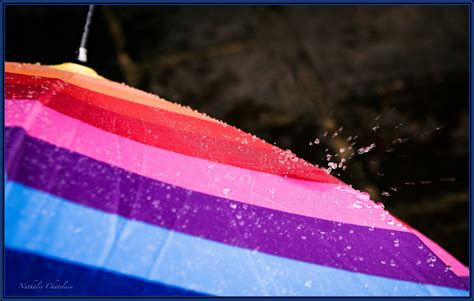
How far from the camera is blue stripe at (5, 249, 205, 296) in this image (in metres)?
0.78

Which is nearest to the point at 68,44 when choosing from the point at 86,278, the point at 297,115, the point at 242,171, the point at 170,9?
the point at 170,9

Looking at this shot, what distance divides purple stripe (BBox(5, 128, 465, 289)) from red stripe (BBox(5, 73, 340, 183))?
14cm

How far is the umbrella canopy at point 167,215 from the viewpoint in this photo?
80 centimetres

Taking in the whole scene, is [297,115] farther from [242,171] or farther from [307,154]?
[242,171]

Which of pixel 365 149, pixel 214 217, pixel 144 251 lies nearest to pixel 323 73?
pixel 365 149

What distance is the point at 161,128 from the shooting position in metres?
1.07

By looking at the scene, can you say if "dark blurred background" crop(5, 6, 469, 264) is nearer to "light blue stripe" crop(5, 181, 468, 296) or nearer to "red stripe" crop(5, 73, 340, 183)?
"red stripe" crop(5, 73, 340, 183)

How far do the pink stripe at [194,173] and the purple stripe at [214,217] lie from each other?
0.02 m

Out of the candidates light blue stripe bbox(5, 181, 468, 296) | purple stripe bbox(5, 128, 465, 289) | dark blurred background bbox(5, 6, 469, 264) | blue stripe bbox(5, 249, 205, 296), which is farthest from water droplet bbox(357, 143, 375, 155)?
blue stripe bbox(5, 249, 205, 296)

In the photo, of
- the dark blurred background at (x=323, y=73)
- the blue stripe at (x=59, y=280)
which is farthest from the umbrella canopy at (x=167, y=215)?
Answer: the dark blurred background at (x=323, y=73)

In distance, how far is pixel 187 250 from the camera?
85cm

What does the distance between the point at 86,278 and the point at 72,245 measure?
0.21 feet

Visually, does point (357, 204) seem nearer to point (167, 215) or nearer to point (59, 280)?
point (167, 215)

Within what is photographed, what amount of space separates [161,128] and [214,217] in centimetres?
29
